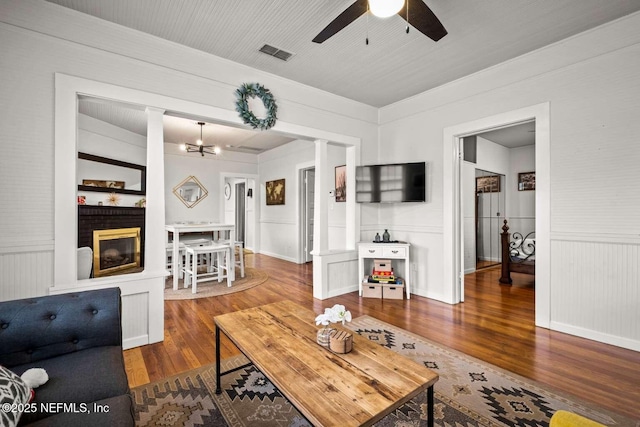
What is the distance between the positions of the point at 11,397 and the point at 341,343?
1.33 meters

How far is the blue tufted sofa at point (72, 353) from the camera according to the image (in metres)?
1.17

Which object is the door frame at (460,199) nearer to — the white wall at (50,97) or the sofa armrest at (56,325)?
the white wall at (50,97)

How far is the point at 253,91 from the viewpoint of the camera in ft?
11.0

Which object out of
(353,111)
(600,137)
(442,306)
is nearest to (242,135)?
(353,111)

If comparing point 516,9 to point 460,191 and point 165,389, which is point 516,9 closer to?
point 460,191

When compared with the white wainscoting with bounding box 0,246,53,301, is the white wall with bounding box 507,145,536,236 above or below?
above

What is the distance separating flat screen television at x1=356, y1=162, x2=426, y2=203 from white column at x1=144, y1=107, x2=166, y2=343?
2646mm

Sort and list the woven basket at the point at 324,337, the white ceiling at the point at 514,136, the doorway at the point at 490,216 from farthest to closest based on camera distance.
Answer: the doorway at the point at 490,216
the white ceiling at the point at 514,136
the woven basket at the point at 324,337

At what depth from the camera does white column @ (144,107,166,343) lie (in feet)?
8.92

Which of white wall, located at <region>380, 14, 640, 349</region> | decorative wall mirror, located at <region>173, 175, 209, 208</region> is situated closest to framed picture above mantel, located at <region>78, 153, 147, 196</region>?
decorative wall mirror, located at <region>173, 175, 209, 208</region>

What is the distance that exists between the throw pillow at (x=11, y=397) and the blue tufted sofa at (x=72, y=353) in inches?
2.4

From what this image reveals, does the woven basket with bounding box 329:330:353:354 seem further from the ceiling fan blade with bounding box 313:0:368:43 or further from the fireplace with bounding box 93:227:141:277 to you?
the fireplace with bounding box 93:227:141:277

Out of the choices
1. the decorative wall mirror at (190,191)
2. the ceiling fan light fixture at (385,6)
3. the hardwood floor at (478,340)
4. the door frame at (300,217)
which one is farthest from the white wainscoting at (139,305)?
the decorative wall mirror at (190,191)

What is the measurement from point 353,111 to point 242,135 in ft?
8.61
